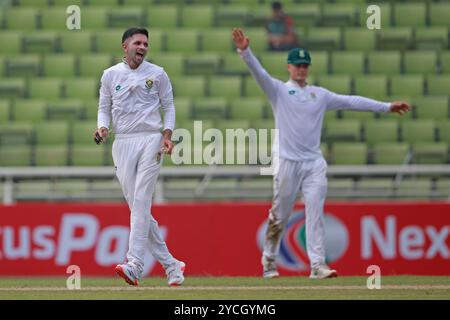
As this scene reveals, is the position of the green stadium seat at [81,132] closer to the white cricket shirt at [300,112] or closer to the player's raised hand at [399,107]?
the white cricket shirt at [300,112]

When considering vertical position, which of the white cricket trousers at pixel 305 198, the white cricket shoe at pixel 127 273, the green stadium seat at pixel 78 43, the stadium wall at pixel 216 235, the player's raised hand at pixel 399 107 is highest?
the green stadium seat at pixel 78 43

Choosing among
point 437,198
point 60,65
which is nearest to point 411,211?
point 437,198

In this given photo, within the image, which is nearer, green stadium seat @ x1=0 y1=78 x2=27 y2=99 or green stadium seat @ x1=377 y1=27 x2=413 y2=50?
green stadium seat @ x1=0 y1=78 x2=27 y2=99

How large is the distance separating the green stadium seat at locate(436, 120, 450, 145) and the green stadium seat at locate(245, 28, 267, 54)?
2920 millimetres

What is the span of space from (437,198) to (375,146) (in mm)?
2043

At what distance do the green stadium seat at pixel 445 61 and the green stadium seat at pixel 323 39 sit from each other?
5.00 feet

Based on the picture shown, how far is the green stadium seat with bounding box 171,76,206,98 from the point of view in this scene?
1962 centimetres

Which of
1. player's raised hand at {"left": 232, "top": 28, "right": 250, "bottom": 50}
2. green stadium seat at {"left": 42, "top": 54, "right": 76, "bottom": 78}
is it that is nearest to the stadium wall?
player's raised hand at {"left": 232, "top": 28, "right": 250, "bottom": 50}

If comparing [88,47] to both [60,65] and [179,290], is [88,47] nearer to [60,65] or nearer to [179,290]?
[60,65]

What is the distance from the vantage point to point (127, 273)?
36.2 feet

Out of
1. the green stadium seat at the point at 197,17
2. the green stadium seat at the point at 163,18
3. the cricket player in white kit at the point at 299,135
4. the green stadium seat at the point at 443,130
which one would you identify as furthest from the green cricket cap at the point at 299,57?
the green stadium seat at the point at 163,18

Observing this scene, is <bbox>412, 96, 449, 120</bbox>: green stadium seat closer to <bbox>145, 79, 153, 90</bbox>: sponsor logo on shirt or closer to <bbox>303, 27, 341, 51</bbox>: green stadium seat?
<bbox>303, 27, 341, 51</bbox>: green stadium seat

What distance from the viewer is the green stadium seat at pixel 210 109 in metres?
19.0

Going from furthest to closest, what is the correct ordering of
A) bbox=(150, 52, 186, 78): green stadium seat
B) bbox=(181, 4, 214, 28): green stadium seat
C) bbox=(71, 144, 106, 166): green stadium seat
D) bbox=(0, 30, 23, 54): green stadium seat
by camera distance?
bbox=(181, 4, 214, 28): green stadium seat, bbox=(0, 30, 23, 54): green stadium seat, bbox=(150, 52, 186, 78): green stadium seat, bbox=(71, 144, 106, 166): green stadium seat
